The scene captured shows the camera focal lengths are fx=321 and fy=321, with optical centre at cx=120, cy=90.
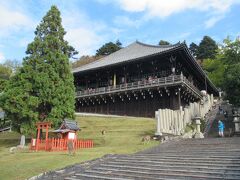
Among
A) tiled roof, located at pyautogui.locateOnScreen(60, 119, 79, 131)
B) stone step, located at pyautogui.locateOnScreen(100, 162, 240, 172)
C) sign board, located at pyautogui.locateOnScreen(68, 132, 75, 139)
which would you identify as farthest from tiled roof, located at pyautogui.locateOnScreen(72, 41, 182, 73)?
stone step, located at pyautogui.locateOnScreen(100, 162, 240, 172)

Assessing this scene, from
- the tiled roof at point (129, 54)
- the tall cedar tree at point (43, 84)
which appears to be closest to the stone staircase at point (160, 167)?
the tall cedar tree at point (43, 84)

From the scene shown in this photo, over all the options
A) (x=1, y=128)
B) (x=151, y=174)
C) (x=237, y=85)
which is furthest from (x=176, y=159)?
(x=1, y=128)

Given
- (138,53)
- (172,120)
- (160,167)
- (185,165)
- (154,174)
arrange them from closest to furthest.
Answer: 1. (154,174)
2. (185,165)
3. (160,167)
4. (172,120)
5. (138,53)

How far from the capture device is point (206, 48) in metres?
93.2

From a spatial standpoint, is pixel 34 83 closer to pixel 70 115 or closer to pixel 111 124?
pixel 70 115

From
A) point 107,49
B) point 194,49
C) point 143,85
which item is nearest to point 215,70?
point 194,49

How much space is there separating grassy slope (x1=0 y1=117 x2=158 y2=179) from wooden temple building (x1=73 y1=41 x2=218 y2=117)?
3.71m

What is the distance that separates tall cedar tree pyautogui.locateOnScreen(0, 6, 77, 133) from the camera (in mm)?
A: 26516

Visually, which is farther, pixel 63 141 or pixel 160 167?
pixel 63 141

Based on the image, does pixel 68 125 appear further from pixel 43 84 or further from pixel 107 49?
pixel 107 49

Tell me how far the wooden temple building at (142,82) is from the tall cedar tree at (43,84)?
11.0 metres

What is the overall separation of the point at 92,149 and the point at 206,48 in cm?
7830

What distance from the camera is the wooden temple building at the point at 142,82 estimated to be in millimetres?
36469

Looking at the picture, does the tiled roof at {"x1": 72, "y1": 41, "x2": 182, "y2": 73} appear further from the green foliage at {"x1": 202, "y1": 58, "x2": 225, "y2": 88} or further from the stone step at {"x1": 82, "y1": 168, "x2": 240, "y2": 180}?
the stone step at {"x1": 82, "y1": 168, "x2": 240, "y2": 180}
